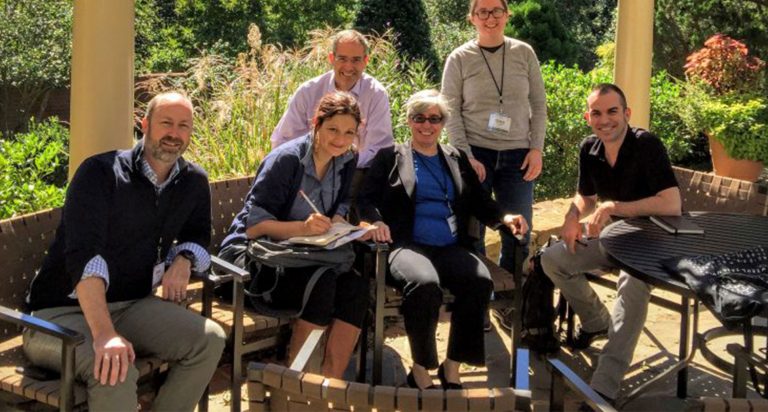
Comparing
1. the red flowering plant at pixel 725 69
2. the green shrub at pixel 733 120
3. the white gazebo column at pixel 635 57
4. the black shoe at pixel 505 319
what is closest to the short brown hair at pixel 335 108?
the black shoe at pixel 505 319

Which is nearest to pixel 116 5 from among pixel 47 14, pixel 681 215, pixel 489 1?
pixel 489 1

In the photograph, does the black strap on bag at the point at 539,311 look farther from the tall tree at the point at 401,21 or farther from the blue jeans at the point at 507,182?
the tall tree at the point at 401,21

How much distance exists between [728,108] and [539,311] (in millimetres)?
4072

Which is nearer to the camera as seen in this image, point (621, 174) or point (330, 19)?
point (621, 174)

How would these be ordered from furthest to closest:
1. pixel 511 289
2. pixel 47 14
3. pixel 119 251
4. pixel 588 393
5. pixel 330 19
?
pixel 330 19 → pixel 47 14 → pixel 511 289 → pixel 119 251 → pixel 588 393

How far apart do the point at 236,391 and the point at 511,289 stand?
Answer: 4.02 feet

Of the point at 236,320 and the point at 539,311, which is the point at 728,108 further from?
the point at 236,320

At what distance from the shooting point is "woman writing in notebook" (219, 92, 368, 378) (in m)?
3.17

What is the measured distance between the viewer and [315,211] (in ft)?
11.1

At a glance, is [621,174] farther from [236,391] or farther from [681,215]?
[236,391]

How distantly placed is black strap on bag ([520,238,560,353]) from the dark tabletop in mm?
499

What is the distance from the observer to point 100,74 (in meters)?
3.65

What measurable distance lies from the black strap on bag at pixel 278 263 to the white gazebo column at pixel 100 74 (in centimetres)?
91

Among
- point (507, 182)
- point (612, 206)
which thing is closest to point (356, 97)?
point (507, 182)
